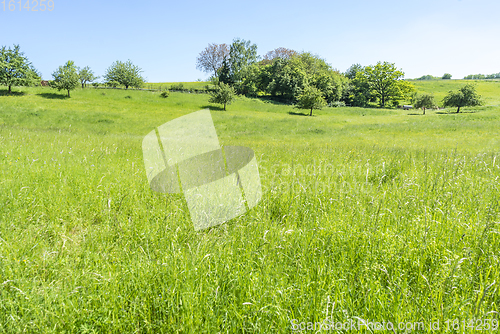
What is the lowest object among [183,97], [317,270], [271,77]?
[317,270]

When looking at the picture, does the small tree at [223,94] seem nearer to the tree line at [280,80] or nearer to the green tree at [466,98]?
the tree line at [280,80]

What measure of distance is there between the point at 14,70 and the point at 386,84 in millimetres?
103617

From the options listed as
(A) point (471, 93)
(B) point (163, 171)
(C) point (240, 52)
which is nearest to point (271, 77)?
→ (C) point (240, 52)

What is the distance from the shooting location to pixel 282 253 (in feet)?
8.05

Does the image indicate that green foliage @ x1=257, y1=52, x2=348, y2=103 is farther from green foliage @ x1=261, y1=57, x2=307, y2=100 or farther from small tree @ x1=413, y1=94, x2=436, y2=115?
small tree @ x1=413, y1=94, x2=436, y2=115

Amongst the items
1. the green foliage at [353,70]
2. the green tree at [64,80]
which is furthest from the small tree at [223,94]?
the green foliage at [353,70]

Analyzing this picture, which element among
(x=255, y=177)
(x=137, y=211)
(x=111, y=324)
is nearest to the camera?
(x=111, y=324)

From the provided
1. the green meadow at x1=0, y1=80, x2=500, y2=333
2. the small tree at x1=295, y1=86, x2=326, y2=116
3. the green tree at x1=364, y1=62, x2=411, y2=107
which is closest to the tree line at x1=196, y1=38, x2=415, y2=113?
the green tree at x1=364, y1=62, x2=411, y2=107

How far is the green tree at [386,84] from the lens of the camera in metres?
85.7

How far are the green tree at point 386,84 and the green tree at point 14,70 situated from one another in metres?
94.1

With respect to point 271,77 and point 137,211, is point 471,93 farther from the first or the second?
point 137,211

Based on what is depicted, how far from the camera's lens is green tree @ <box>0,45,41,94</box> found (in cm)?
4612

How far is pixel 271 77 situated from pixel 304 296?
261 feet

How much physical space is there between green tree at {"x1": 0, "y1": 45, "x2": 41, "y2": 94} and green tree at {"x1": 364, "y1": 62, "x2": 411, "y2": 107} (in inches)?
3706
